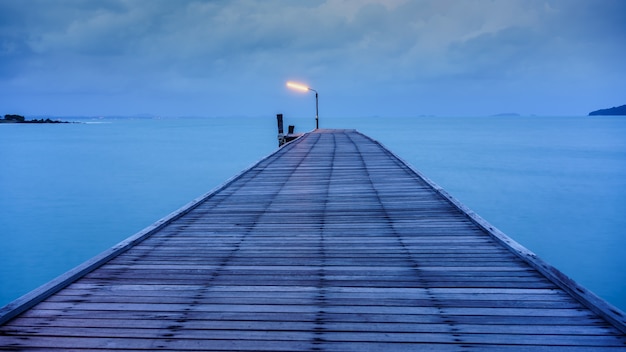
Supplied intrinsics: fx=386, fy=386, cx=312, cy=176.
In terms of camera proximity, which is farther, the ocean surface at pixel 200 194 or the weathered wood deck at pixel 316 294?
the ocean surface at pixel 200 194

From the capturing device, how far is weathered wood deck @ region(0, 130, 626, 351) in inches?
107

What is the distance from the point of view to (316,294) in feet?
10.9

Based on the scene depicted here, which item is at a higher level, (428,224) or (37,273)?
(428,224)

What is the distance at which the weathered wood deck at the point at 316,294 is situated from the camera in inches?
107

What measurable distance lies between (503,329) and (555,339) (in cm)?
32

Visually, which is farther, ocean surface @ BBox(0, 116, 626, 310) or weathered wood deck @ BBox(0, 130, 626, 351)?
ocean surface @ BBox(0, 116, 626, 310)

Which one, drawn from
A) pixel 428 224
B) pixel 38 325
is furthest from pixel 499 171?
pixel 38 325

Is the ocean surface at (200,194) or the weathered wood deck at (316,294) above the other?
the weathered wood deck at (316,294)

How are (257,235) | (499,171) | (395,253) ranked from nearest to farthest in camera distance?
(395,253), (257,235), (499,171)

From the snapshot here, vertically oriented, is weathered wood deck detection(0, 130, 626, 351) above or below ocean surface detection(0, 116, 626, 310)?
above

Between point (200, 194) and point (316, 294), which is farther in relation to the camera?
point (200, 194)

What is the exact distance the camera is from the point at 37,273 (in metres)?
10.8

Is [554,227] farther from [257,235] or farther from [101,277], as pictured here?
[101,277]

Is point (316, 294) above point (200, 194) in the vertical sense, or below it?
above
